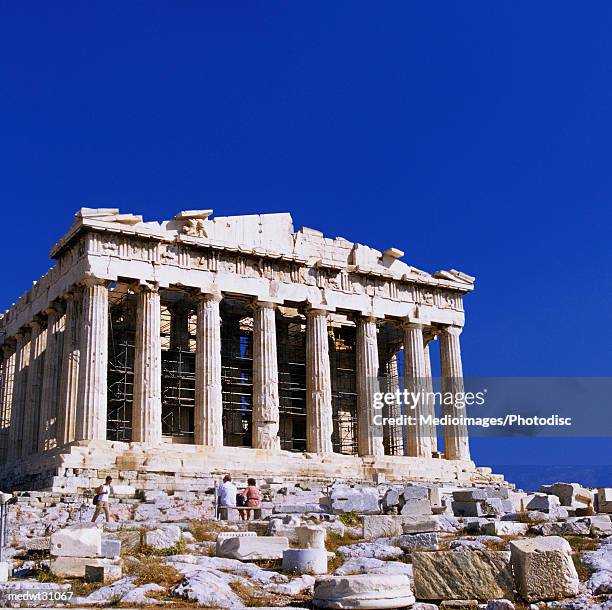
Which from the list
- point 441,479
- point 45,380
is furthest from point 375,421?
point 45,380

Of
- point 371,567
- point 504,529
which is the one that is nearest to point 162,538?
point 371,567

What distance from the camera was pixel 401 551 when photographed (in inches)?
556

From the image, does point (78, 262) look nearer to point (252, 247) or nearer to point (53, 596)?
point (252, 247)

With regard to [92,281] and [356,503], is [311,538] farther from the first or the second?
[92,281]

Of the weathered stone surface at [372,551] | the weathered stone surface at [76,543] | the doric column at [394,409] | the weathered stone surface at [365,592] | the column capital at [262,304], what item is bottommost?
the weathered stone surface at [365,592]

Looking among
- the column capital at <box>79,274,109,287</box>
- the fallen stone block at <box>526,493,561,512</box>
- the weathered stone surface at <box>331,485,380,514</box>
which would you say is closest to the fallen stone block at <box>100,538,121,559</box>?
the weathered stone surface at <box>331,485,380,514</box>

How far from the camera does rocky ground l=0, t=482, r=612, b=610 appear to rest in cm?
1102

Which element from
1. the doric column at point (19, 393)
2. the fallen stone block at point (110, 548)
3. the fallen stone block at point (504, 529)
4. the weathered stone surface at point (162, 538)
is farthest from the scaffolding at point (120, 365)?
the fallen stone block at point (110, 548)

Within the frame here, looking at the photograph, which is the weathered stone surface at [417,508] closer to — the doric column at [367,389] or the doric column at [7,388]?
the doric column at [367,389]

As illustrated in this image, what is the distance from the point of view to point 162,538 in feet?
47.8

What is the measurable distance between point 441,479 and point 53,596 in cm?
2314

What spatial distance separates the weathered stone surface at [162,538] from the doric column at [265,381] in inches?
628

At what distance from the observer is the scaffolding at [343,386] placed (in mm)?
38219

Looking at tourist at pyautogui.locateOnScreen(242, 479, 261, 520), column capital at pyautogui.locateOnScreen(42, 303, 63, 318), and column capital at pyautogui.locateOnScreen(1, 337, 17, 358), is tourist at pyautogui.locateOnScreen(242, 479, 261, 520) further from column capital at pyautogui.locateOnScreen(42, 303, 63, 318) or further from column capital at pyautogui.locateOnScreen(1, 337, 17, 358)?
column capital at pyautogui.locateOnScreen(1, 337, 17, 358)
